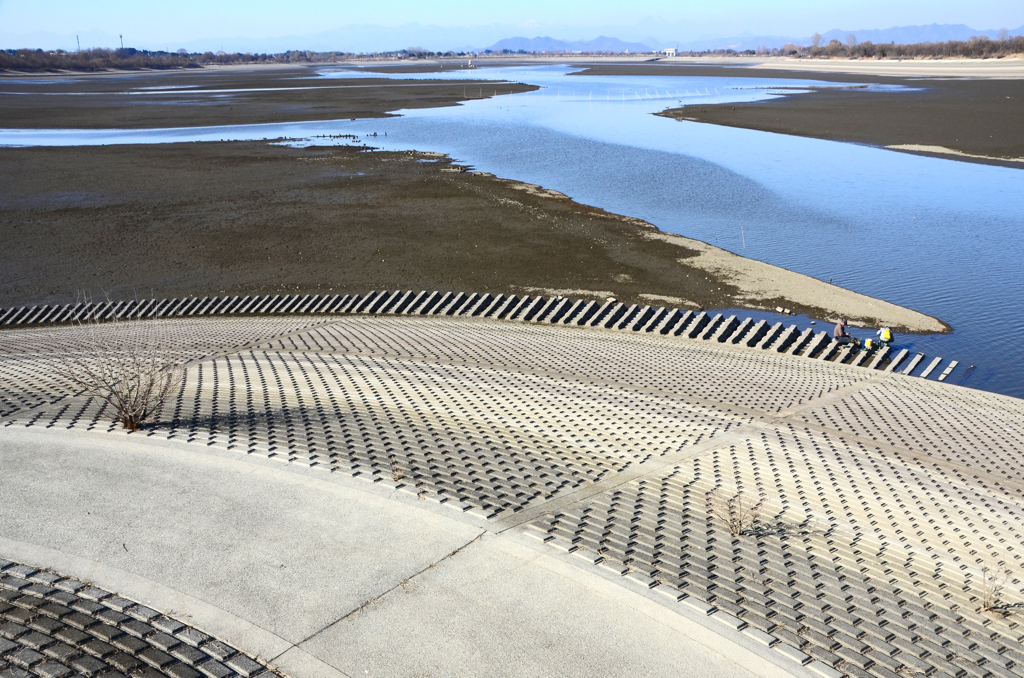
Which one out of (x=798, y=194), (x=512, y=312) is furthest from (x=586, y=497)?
(x=798, y=194)

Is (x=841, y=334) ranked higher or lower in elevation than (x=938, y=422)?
lower

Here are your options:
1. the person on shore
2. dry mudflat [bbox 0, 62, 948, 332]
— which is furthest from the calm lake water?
dry mudflat [bbox 0, 62, 948, 332]

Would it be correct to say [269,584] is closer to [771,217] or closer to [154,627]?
[154,627]

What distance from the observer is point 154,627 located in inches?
294

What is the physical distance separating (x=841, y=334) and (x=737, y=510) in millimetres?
16701

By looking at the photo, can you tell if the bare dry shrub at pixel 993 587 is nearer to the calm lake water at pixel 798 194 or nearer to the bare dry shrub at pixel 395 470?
the bare dry shrub at pixel 395 470

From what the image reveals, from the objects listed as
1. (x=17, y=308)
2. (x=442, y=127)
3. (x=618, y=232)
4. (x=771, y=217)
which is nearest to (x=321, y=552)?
(x=17, y=308)

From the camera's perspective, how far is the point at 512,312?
27250mm

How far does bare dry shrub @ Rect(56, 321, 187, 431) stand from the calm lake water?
2195cm

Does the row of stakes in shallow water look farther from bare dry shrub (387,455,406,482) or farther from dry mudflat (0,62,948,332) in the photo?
bare dry shrub (387,455,406,482)

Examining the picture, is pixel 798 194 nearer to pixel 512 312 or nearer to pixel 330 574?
pixel 512 312

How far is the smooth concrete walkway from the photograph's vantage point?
7344 mm

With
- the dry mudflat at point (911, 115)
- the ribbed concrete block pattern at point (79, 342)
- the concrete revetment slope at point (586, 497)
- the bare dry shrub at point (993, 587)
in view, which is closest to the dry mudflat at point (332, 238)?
the ribbed concrete block pattern at point (79, 342)

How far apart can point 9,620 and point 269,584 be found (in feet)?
7.88
